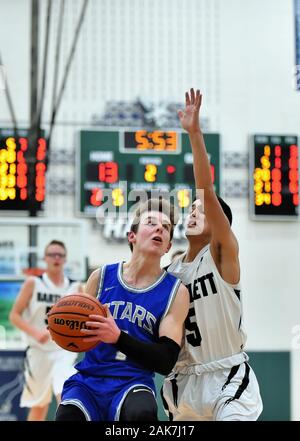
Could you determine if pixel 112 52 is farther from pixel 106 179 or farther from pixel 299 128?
pixel 299 128

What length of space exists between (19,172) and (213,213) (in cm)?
638

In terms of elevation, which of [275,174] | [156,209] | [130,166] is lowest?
[156,209]

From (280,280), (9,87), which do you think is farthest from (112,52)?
(280,280)

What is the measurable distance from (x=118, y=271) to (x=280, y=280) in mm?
8039

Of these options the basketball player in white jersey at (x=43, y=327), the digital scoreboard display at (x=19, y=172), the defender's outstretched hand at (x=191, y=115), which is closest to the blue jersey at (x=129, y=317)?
the defender's outstretched hand at (x=191, y=115)

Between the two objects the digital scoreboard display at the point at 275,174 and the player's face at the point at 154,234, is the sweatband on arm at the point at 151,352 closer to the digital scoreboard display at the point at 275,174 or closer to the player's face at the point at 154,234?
the player's face at the point at 154,234


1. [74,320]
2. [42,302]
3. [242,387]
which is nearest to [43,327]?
[42,302]

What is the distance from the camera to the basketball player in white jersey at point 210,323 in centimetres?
332

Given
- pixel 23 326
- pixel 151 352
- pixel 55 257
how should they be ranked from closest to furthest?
pixel 151 352 → pixel 23 326 → pixel 55 257

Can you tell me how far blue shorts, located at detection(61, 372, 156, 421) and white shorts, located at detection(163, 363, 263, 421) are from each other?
41cm

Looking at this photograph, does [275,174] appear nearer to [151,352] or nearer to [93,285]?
[93,285]

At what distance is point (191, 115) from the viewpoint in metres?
3.43

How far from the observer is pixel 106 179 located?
9891 millimetres
